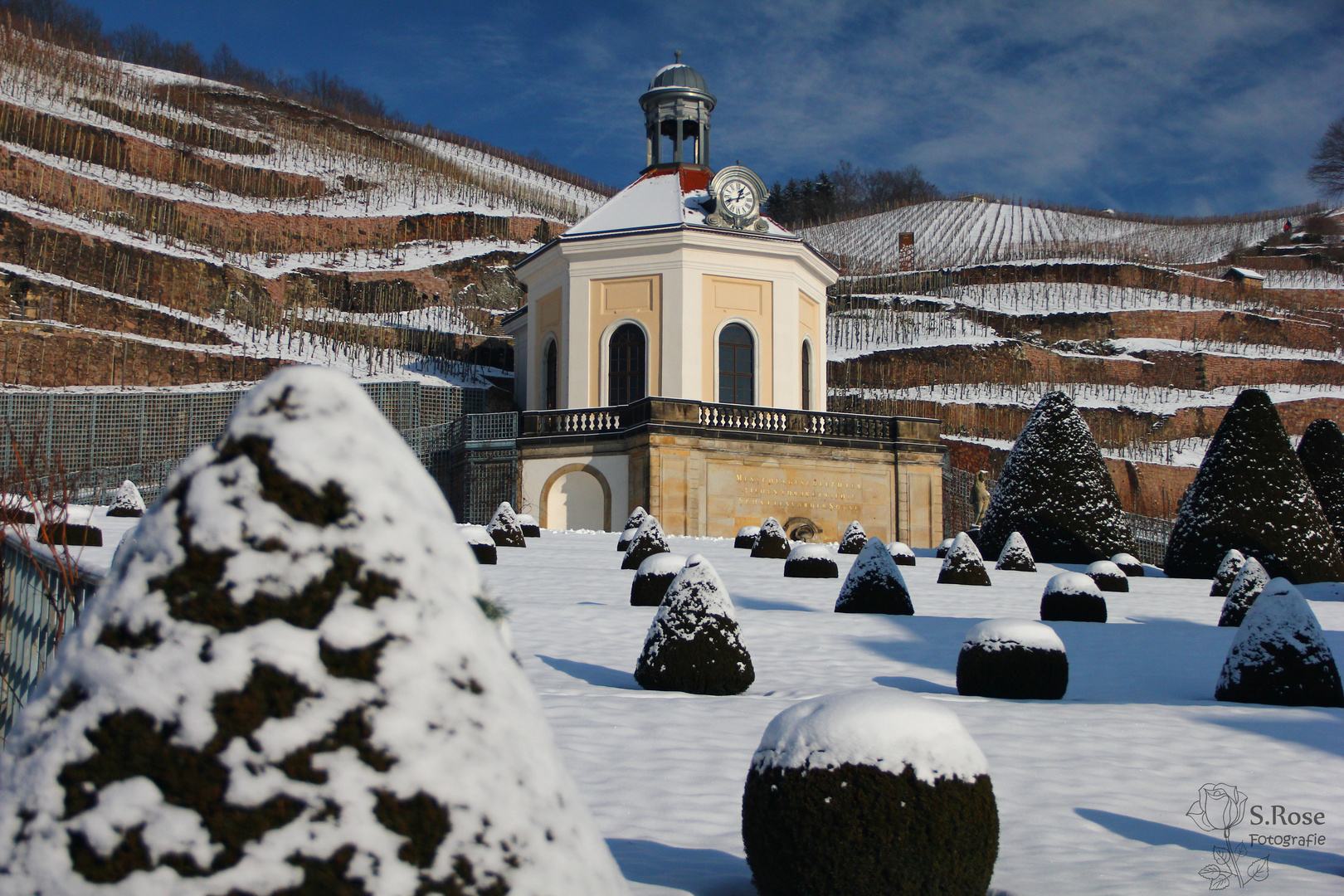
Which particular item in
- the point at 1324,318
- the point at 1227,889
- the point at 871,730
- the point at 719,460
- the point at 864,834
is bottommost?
the point at 1227,889

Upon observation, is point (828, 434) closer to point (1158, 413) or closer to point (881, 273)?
point (1158, 413)

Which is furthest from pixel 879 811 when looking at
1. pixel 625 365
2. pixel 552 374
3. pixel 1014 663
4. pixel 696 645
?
pixel 552 374

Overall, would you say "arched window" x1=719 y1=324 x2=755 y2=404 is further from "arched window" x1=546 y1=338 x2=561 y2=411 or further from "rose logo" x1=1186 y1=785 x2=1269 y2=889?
"rose logo" x1=1186 y1=785 x2=1269 y2=889

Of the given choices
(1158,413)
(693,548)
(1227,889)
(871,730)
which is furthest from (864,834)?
(1158,413)

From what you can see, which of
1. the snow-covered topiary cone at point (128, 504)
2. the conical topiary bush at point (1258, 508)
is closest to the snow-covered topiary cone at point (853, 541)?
the conical topiary bush at point (1258, 508)

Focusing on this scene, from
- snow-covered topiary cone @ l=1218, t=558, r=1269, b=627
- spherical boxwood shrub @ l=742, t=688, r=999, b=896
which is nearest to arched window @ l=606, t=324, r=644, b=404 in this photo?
snow-covered topiary cone @ l=1218, t=558, r=1269, b=627

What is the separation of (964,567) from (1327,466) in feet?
36.9

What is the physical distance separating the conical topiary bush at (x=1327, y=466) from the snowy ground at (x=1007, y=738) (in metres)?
9.40

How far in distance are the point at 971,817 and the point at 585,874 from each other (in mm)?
2686

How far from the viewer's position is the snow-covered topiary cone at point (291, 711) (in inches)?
75.5

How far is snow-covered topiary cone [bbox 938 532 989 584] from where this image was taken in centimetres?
1791

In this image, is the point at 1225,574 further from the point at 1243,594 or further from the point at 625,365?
the point at 625,365

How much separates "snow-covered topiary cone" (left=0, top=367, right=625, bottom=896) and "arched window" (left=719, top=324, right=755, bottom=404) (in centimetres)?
2831

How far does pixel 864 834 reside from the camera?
4289 millimetres
